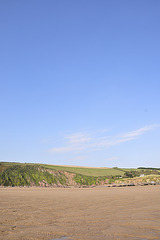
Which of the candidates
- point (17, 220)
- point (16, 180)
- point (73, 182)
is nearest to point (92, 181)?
point (73, 182)

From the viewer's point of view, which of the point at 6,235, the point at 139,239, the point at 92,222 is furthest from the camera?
the point at 92,222

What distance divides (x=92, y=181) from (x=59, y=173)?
16.1 feet

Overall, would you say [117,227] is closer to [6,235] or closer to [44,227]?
[44,227]

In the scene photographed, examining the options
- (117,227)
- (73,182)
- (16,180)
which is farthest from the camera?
(73,182)

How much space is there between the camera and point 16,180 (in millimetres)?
23953

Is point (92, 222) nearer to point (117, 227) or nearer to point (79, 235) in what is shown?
point (117, 227)

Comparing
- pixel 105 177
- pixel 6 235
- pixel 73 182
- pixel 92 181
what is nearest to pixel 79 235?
pixel 6 235

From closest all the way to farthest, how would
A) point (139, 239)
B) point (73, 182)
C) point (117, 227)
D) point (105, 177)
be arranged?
1. point (139, 239)
2. point (117, 227)
3. point (73, 182)
4. point (105, 177)

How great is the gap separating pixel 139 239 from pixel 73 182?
85.4 ft

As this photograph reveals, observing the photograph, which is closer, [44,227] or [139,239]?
[139,239]

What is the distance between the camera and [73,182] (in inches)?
1122

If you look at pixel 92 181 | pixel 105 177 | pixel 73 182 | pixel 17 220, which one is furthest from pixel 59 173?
pixel 17 220

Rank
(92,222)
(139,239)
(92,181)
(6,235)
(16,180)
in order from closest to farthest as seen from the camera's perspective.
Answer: (139,239)
(6,235)
(92,222)
(16,180)
(92,181)

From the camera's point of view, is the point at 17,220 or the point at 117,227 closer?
the point at 117,227
